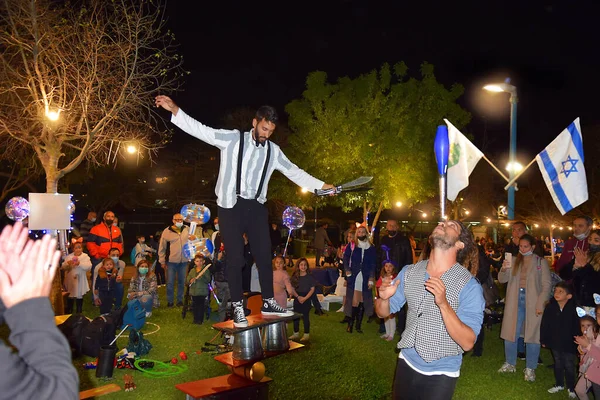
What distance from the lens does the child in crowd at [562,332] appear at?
6.34 metres

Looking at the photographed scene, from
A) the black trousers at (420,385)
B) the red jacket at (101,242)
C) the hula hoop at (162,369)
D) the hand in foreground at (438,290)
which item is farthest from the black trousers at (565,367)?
the red jacket at (101,242)

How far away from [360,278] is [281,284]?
61.0 inches

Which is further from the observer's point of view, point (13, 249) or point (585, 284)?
point (585, 284)

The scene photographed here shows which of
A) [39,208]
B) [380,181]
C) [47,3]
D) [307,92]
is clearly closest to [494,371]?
[39,208]

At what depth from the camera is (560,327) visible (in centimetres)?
639

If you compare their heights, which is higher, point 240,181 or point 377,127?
point 377,127

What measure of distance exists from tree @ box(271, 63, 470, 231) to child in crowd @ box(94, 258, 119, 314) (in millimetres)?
10840

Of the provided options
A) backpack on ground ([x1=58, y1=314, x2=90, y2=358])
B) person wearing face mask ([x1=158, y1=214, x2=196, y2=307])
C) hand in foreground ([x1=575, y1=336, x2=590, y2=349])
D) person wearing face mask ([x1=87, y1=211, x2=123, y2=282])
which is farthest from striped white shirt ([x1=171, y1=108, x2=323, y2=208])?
person wearing face mask ([x1=87, y1=211, x2=123, y2=282])

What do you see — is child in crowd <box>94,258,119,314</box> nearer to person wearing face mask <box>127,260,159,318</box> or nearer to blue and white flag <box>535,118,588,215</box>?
person wearing face mask <box>127,260,159,318</box>

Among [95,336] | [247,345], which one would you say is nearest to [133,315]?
[95,336]

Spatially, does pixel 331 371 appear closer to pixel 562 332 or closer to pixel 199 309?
pixel 562 332

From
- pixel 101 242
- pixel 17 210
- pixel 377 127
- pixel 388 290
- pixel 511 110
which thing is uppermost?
pixel 377 127

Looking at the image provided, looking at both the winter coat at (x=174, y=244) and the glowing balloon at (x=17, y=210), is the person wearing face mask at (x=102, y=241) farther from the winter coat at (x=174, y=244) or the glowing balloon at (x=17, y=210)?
the glowing balloon at (x=17, y=210)

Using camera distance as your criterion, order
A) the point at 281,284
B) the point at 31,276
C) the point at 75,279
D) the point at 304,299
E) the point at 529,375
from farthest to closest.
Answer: the point at 75,279, the point at 281,284, the point at 304,299, the point at 529,375, the point at 31,276
